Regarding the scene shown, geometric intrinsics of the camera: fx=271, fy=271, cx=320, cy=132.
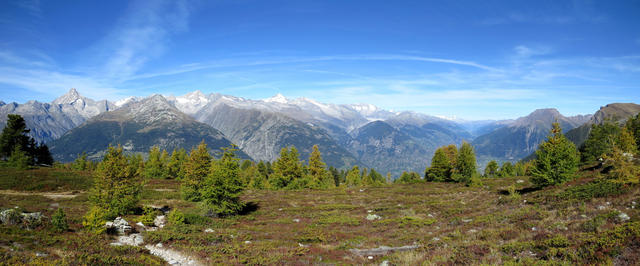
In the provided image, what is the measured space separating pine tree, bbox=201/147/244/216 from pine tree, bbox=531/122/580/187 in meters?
39.9

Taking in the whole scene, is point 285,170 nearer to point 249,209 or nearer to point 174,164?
point 249,209

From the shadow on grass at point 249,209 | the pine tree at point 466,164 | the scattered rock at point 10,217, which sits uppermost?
the scattered rock at point 10,217

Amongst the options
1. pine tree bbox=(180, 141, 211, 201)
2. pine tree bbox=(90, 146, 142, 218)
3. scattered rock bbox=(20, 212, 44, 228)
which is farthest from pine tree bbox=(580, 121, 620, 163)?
scattered rock bbox=(20, 212, 44, 228)

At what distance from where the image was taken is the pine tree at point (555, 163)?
34.9 m

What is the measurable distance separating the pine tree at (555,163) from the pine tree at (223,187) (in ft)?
131

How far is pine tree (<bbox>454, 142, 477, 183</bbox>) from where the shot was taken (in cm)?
6669

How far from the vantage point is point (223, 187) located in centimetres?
3228

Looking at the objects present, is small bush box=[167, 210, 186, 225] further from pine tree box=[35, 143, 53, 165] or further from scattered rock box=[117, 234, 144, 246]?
pine tree box=[35, 143, 53, 165]

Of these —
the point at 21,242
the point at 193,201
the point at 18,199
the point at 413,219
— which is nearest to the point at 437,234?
the point at 413,219

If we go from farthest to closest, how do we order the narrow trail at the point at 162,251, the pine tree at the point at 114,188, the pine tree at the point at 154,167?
the pine tree at the point at 154,167 → the pine tree at the point at 114,188 → the narrow trail at the point at 162,251

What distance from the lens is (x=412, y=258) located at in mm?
14398

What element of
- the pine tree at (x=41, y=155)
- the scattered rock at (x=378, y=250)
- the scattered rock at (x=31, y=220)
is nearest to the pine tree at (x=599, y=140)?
the scattered rock at (x=378, y=250)

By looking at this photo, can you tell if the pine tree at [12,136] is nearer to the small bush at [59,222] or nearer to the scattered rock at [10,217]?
the scattered rock at [10,217]

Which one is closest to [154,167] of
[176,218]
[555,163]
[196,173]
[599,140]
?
[196,173]
